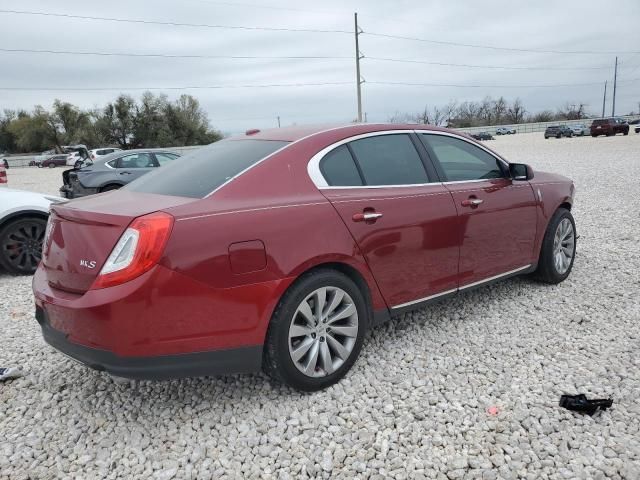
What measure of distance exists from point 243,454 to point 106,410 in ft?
3.19

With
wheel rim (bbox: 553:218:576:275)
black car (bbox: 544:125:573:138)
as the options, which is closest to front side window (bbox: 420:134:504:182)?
wheel rim (bbox: 553:218:576:275)

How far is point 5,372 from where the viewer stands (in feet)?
11.2

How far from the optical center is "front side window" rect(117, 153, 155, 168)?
38.1 ft

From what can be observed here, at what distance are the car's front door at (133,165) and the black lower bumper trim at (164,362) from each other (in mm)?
9059

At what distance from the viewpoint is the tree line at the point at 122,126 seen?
64812 millimetres

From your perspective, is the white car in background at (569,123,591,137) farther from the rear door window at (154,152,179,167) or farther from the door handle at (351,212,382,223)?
the door handle at (351,212,382,223)

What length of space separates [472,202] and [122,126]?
68378 mm

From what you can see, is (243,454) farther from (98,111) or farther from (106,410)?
(98,111)

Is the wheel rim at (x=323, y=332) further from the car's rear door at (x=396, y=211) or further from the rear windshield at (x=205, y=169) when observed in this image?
the rear windshield at (x=205, y=169)

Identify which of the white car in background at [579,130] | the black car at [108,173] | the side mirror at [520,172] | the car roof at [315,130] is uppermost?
the car roof at [315,130]

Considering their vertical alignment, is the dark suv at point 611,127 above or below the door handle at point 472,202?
below

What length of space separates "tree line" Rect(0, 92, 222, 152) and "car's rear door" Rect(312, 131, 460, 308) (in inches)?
2500

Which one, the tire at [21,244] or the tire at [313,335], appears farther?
the tire at [21,244]

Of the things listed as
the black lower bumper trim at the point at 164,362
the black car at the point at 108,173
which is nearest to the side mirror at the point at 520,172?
the black lower bumper trim at the point at 164,362
